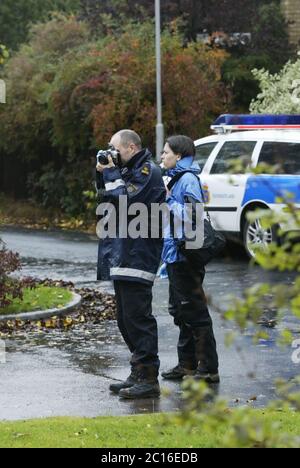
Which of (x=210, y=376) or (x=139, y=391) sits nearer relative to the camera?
(x=139, y=391)

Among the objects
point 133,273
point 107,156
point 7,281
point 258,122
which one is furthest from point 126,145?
point 258,122

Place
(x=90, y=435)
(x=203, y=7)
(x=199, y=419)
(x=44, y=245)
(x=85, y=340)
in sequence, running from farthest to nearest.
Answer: (x=203, y=7), (x=44, y=245), (x=85, y=340), (x=90, y=435), (x=199, y=419)

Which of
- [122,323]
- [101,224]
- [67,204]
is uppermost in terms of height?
[101,224]

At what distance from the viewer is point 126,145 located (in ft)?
28.0

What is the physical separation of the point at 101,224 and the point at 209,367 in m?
1.44

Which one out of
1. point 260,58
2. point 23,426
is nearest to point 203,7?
point 260,58

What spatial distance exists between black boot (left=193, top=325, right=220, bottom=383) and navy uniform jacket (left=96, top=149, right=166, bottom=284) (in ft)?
2.53

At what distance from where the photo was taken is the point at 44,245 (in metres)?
21.0

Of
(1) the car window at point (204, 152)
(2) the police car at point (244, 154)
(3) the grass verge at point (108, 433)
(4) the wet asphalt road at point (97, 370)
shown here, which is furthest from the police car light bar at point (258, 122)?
(3) the grass verge at point (108, 433)

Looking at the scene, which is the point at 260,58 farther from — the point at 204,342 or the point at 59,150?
the point at 204,342

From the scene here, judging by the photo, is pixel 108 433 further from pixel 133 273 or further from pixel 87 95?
pixel 87 95

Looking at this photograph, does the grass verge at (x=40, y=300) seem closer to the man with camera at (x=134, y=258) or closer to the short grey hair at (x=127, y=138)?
the man with camera at (x=134, y=258)

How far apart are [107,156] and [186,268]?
1155mm

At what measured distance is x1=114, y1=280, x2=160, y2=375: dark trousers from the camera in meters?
8.45
